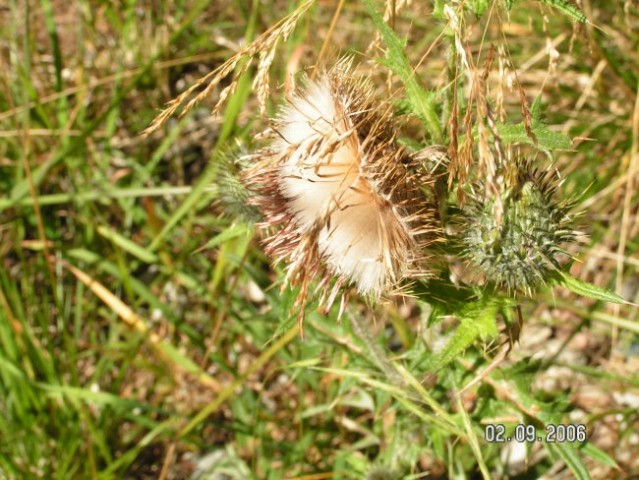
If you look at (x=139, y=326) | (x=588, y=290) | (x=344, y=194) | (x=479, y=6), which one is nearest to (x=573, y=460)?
(x=588, y=290)

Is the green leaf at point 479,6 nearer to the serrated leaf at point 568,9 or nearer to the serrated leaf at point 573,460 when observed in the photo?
the serrated leaf at point 568,9

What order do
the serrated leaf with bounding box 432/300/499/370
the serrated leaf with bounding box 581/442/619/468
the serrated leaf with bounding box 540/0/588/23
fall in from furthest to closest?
1. the serrated leaf with bounding box 581/442/619/468
2. the serrated leaf with bounding box 432/300/499/370
3. the serrated leaf with bounding box 540/0/588/23

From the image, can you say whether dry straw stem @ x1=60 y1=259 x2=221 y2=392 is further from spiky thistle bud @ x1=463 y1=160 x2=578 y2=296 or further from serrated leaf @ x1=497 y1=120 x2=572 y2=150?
serrated leaf @ x1=497 y1=120 x2=572 y2=150

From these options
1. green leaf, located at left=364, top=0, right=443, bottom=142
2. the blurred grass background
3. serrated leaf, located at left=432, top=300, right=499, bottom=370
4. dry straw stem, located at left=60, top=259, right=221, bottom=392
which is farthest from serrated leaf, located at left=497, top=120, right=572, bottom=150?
dry straw stem, located at left=60, top=259, right=221, bottom=392

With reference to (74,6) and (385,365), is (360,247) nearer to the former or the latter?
(385,365)

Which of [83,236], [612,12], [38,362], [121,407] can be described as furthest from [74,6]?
[612,12]
